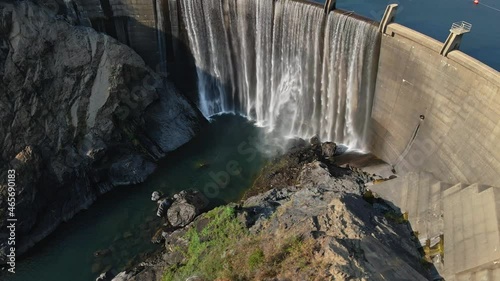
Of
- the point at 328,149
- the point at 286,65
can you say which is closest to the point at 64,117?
the point at 286,65

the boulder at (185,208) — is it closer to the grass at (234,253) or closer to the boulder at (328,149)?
the grass at (234,253)

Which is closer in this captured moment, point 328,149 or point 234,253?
point 234,253

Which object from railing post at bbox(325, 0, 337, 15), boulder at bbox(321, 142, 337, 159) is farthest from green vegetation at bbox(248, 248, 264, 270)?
railing post at bbox(325, 0, 337, 15)

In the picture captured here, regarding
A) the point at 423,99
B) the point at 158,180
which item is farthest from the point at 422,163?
the point at 158,180

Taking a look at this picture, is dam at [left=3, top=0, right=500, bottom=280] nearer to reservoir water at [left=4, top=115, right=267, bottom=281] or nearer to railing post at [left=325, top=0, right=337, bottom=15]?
railing post at [left=325, top=0, right=337, bottom=15]

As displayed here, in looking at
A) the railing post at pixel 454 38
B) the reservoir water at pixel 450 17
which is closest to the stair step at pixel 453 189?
the railing post at pixel 454 38

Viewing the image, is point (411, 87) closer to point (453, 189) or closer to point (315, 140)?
point (453, 189)

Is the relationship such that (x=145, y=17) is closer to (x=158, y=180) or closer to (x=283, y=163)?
(x=158, y=180)
